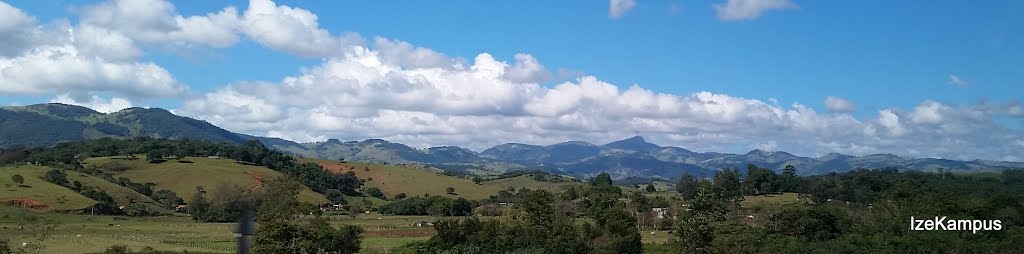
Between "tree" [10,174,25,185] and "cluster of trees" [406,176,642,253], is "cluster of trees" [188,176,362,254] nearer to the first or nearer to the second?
"cluster of trees" [406,176,642,253]

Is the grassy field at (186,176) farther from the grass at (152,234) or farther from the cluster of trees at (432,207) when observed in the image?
the grass at (152,234)

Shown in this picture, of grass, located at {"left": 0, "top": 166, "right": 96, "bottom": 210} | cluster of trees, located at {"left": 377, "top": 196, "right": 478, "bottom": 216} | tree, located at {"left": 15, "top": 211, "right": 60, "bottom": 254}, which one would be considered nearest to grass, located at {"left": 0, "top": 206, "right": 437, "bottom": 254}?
tree, located at {"left": 15, "top": 211, "right": 60, "bottom": 254}

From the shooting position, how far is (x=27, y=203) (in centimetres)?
12962

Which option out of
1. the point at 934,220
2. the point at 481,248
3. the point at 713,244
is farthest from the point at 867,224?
the point at 481,248

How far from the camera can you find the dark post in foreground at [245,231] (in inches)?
568

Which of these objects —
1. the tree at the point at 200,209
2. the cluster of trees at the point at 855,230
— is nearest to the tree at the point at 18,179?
the tree at the point at 200,209

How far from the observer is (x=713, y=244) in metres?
78.5

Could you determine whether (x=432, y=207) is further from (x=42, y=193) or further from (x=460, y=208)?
(x=42, y=193)

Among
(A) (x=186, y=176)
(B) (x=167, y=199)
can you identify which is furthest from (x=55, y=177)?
(A) (x=186, y=176)

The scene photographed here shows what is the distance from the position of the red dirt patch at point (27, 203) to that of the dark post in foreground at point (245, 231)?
446 ft

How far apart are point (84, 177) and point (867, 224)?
153371mm

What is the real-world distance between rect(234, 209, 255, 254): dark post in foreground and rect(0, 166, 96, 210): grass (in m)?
138

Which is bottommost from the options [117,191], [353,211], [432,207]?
[353,211]

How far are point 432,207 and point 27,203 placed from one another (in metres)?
76.9
